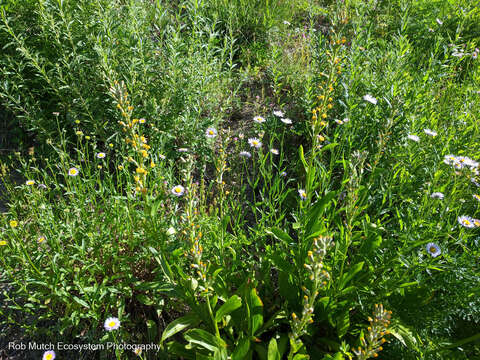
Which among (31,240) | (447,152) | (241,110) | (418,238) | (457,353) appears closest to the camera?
(457,353)

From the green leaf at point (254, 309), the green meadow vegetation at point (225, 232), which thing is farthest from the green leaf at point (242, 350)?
the green leaf at point (254, 309)

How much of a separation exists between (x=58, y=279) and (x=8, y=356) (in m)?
0.70

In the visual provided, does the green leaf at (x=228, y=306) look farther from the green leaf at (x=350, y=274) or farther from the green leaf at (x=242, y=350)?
the green leaf at (x=350, y=274)

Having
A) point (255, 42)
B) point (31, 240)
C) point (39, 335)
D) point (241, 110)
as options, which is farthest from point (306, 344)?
point (255, 42)

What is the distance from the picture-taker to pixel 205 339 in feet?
5.85

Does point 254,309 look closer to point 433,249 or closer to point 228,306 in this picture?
point 228,306

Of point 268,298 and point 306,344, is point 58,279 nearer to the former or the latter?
point 268,298

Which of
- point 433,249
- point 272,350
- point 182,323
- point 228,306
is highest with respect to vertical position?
point 433,249

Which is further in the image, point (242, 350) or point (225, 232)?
point (225, 232)

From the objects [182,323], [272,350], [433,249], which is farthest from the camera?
[182,323]

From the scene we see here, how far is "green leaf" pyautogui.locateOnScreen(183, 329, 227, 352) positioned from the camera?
1747mm

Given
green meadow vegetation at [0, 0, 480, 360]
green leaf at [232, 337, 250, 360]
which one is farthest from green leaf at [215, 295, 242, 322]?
green leaf at [232, 337, 250, 360]

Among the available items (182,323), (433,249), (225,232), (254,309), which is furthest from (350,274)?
(182,323)

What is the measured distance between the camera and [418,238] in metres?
1.94
